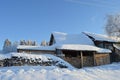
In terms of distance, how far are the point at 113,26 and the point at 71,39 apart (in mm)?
9954

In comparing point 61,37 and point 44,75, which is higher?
point 61,37

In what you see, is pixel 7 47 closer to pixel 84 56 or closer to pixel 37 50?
pixel 37 50

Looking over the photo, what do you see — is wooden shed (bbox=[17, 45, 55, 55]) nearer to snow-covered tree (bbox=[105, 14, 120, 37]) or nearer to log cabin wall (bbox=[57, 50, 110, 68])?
log cabin wall (bbox=[57, 50, 110, 68])

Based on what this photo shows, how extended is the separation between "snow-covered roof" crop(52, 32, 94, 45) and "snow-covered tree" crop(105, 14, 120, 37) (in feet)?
19.2

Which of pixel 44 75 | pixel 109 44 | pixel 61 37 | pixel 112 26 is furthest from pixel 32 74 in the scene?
pixel 112 26

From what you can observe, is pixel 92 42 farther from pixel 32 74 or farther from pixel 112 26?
pixel 32 74

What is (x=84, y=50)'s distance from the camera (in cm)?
3134

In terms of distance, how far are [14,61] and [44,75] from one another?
47.6ft

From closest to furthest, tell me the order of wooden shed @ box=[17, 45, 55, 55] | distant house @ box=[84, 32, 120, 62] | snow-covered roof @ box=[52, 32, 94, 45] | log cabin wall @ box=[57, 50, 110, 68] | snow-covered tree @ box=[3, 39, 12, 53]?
log cabin wall @ box=[57, 50, 110, 68]
wooden shed @ box=[17, 45, 55, 55]
snow-covered roof @ box=[52, 32, 94, 45]
distant house @ box=[84, 32, 120, 62]
snow-covered tree @ box=[3, 39, 12, 53]

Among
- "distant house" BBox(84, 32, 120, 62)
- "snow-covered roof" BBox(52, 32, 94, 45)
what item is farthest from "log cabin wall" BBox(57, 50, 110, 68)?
"distant house" BBox(84, 32, 120, 62)

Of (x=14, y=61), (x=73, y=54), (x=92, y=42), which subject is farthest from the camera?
(x=92, y=42)

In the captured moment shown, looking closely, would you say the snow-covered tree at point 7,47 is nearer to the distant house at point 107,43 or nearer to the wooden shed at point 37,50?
the distant house at point 107,43

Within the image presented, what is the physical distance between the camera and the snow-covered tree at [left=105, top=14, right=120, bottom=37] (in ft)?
137

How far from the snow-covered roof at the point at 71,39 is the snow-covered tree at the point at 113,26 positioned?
5853 mm
